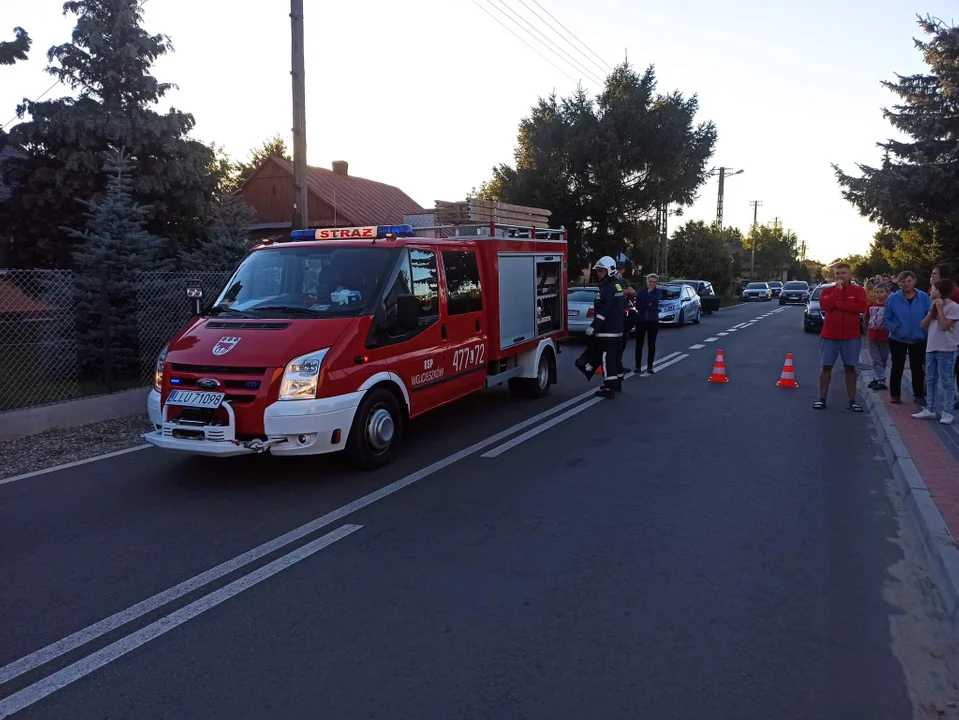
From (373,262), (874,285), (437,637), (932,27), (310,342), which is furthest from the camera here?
(932,27)

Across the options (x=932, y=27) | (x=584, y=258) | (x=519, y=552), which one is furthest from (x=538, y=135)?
(x=519, y=552)

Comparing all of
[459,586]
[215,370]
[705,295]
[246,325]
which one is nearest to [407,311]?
[246,325]

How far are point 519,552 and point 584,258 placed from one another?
1173 inches

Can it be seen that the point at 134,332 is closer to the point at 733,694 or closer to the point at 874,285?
the point at 733,694

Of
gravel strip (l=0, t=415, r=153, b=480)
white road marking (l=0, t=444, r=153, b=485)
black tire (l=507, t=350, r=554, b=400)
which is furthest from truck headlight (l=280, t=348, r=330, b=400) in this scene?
black tire (l=507, t=350, r=554, b=400)

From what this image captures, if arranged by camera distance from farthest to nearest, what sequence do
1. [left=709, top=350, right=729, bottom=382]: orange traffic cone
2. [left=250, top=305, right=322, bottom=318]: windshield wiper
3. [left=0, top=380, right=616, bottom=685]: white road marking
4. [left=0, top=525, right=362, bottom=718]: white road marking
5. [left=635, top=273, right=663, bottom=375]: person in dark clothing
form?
[left=635, top=273, right=663, bottom=375]: person in dark clothing, [left=709, top=350, right=729, bottom=382]: orange traffic cone, [left=250, top=305, right=322, bottom=318]: windshield wiper, [left=0, top=380, right=616, bottom=685]: white road marking, [left=0, top=525, right=362, bottom=718]: white road marking

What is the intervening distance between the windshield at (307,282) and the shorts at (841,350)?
5905 millimetres

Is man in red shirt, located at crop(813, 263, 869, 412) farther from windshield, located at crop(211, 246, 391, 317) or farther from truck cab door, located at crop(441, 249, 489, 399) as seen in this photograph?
windshield, located at crop(211, 246, 391, 317)

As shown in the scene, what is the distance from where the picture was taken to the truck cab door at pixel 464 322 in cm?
823

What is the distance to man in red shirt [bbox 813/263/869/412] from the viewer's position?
30.9ft

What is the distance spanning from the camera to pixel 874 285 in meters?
12.1

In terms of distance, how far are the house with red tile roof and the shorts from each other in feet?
73.6

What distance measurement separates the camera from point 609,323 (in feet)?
36.2

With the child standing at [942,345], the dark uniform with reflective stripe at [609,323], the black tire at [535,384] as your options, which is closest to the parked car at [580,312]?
the dark uniform with reflective stripe at [609,323]
